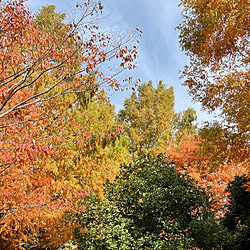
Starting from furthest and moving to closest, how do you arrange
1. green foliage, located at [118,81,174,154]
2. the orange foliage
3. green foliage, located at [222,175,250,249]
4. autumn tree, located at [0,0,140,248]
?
green foliage, located at [118,81,174,154]
the orange foliage
green foliage, located at [222,175,250,249]
autumn tree, located at [0,0,140,248]

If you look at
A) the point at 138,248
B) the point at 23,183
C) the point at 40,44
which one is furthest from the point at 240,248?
the point at 40,44

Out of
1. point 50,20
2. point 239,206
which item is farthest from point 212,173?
point 50,20

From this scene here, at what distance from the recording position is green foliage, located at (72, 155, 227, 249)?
4938 mm

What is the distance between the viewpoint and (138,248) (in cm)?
482

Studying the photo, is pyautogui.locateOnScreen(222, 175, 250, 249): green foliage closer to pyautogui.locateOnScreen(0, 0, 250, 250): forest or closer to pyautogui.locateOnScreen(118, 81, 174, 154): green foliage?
pyautogui.locateOnScreen(0, 0, 250, 250): forest

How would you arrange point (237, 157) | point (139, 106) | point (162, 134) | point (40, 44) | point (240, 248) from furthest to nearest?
1. point (139, 106)
2. point (162, 134)
3. point (240, 248)
4. point (237, 157)
5. point (40, 44)

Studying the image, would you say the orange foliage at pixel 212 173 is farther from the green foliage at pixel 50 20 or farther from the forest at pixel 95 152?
the green foliage at pixel 50 20

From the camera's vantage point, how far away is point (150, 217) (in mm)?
5578

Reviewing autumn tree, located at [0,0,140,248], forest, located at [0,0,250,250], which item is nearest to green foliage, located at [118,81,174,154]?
forest, located at [0,0,250,250]

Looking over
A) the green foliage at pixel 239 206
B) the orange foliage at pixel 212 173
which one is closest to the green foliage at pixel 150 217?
the green foliage at pixel 239 206

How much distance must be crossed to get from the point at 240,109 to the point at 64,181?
5.33m

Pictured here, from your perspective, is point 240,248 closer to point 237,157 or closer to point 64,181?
point 237,157

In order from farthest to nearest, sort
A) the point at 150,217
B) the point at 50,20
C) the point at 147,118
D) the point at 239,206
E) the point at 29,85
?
the point at 147,118, the point at 239,206, the point at 50,20, the point at 150,217, the point at 29,85

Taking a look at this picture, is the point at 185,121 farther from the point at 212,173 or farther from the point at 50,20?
the point at 50,20
